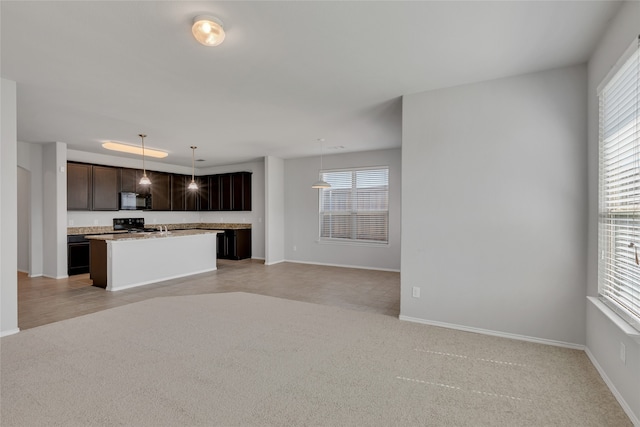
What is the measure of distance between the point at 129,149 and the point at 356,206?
5124 mm

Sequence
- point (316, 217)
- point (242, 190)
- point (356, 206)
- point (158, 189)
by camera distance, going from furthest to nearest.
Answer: point (242, 190)
point (158, 189)
point (316, 217)
point (356, 206)

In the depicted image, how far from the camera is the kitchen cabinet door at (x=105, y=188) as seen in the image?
6801 mm

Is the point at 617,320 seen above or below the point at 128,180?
below

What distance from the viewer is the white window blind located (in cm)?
200

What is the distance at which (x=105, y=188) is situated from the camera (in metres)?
6.98

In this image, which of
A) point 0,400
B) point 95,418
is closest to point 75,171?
point 0,400

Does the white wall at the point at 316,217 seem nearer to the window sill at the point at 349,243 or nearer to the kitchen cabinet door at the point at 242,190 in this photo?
the window sill at the point at 349,243

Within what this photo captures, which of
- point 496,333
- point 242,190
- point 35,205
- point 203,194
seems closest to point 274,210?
point 242,190

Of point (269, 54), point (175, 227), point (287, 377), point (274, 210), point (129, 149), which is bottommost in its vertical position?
point (287, 377)

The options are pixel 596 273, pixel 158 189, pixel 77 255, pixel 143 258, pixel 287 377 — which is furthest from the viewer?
pixel 158 189

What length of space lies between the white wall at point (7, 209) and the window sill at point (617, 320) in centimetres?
523

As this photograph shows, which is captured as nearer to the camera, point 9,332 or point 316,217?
point 9,332

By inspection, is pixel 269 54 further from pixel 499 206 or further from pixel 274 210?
pixel 274 210

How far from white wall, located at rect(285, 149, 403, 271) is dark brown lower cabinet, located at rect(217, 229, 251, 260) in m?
1.20
